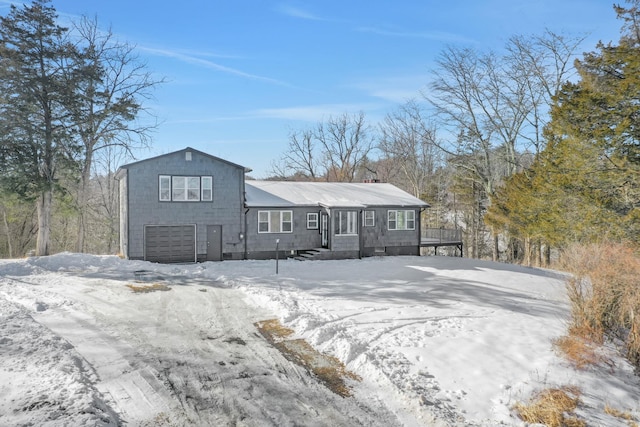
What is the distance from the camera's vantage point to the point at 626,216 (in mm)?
15695

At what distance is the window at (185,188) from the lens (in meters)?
18.6

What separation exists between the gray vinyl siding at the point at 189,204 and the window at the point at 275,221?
1.12m

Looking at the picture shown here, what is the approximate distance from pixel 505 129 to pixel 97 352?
26550 millimetres

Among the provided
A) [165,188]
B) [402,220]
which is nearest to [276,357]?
[165,188]

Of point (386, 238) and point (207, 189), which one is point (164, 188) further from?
point (386, 238)

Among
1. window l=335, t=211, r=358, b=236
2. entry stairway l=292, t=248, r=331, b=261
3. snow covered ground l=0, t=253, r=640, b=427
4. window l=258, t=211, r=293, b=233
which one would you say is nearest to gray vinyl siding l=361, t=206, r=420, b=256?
window l=335, t=211, r=358, b=236

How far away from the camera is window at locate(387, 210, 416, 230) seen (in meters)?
22.4

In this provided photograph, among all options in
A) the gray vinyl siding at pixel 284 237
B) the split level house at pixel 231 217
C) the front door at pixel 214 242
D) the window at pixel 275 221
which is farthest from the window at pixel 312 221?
the front door at pixel 214 242

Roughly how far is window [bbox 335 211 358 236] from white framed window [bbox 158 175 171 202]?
855 centimetres

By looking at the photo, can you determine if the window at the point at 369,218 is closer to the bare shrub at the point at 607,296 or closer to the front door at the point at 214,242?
the front door at the point at 214,242

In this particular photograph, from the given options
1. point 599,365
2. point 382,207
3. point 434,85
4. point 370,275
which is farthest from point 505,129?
point 599,365

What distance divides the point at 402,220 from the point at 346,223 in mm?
4103

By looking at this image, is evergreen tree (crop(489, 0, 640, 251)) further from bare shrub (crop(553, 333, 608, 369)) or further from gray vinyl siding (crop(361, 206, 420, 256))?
bare shrub (crop(553, 333, 608, 369))

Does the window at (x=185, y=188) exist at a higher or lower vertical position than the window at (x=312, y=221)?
higher
